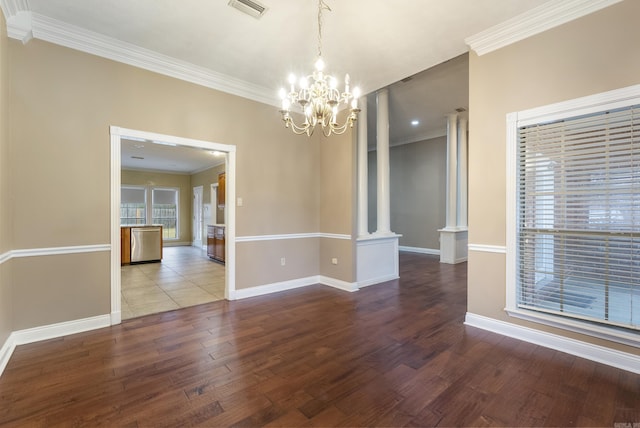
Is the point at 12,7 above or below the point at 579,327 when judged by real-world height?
above

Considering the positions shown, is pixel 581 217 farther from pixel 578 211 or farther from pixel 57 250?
pixel 57 250

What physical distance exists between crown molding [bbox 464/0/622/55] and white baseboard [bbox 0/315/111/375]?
5012 mm

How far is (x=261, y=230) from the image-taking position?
4.31 m

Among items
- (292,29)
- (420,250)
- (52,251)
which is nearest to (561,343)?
(292,29)

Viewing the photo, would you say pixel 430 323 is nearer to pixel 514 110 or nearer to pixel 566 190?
pixel 566 190

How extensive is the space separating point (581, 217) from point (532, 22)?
1870mm

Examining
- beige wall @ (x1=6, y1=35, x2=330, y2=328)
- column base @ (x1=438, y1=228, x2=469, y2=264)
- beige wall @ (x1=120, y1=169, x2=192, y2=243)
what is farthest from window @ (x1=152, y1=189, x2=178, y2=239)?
column base @ (x1=438, y1=228, x2=469, y2=264)

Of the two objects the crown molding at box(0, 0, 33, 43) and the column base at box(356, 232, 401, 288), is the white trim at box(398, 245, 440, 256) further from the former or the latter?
the crown molding at box(0, 0, 33, 43)

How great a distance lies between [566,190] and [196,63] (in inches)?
168

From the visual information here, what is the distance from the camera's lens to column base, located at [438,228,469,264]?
6.83 metres

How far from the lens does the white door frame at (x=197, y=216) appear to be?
10.2 meters

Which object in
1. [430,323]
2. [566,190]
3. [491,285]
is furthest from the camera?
[430,323]

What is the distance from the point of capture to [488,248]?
2.99 m

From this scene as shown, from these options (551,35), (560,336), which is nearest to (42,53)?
(551,35)
